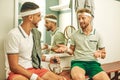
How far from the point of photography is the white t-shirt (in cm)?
193

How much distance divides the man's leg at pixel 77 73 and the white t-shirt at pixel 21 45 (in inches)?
22.7

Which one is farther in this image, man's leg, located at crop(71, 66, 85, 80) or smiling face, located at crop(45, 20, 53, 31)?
smiling face, located at crop(45, 20, 53, 31)

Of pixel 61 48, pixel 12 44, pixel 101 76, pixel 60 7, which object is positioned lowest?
pixel 101 76

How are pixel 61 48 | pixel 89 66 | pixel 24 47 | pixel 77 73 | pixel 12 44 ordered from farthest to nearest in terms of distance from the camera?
pixel 61 48 → pixel 89 66 → pixel 77 73 → pixel 24 47 → pixel 12 44

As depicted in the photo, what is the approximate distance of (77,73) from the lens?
2.45 metres

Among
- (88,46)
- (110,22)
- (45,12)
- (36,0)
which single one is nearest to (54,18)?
(45,12)

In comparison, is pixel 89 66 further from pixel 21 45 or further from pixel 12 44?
pixel 12 44

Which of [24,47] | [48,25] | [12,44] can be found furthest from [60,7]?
[12,44]

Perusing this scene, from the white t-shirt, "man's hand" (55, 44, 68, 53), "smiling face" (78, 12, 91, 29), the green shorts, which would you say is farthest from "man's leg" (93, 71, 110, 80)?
the white t-shirt

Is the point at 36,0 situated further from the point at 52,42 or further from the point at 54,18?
the point at 52,42

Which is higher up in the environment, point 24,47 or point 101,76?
point 24,47

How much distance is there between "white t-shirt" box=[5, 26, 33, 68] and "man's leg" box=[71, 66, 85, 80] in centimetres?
58

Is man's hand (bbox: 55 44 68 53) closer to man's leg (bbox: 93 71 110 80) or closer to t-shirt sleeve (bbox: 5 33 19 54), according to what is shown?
man's leg (bbox: 93 71 110 80)

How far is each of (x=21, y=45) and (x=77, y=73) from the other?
817 mm
